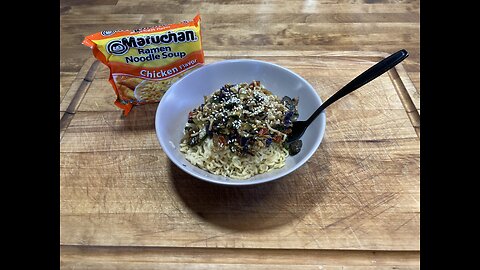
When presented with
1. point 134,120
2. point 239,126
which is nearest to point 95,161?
point 134,120

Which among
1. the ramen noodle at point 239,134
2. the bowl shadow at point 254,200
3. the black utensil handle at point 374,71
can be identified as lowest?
the bowl shadow at point 254,200

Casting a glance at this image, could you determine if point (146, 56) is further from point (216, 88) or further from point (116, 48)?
point (216, 88)

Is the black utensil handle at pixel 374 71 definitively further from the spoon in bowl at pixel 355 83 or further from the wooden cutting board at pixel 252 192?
the wooden cutting board at pixel 252 192

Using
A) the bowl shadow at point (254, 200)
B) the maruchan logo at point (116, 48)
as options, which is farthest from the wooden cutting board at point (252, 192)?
the maruchan logo at point (116, 48)

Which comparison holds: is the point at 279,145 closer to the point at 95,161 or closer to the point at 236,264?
the point at 236,264

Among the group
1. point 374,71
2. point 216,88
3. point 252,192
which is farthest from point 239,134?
point 374,71

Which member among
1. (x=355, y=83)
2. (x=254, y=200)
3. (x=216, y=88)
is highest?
(x=355, y=83)

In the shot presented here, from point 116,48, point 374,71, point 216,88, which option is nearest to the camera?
point 374,71
